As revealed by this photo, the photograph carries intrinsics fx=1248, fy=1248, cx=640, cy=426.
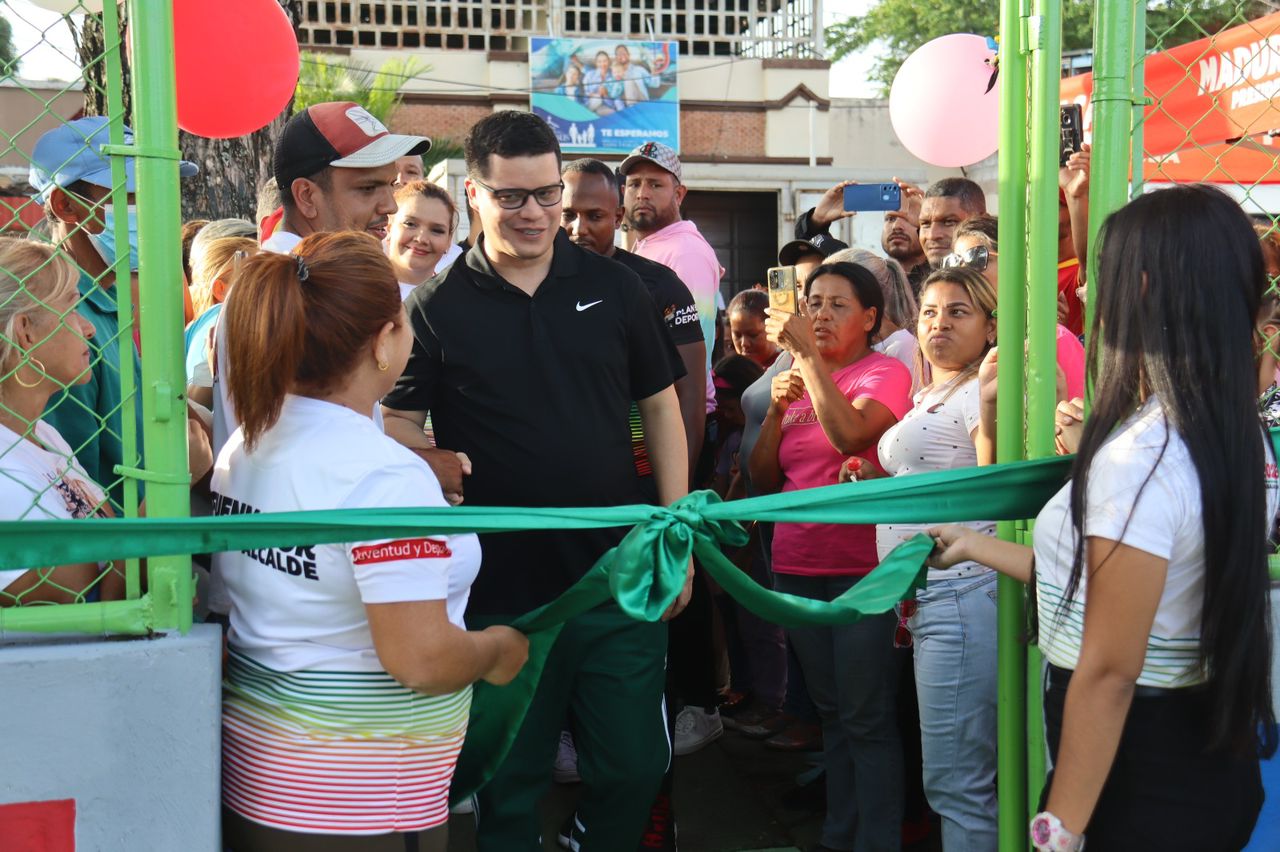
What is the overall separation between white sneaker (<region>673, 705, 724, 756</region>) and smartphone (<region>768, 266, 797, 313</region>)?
186 centimetres

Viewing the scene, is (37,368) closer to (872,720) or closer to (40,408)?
(40,408)

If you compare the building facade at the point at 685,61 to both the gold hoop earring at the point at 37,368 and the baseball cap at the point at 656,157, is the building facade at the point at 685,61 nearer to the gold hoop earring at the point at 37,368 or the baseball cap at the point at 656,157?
the baseball cap at the point at 656,157

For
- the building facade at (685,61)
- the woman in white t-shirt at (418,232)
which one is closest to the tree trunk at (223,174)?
the woman in white t-shirt at (418,232)

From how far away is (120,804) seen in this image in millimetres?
2188

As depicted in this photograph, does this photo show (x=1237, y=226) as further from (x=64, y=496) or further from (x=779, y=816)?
(x=779, y=816)

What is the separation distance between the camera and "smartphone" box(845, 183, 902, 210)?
6.05 metres

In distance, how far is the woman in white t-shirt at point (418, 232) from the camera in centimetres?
447

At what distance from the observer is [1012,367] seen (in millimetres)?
2645

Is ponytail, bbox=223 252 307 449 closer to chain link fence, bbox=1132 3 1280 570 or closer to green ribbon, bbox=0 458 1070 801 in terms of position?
green ribbon, bbox=0 458 1070 801

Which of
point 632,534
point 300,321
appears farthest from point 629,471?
point 300,321

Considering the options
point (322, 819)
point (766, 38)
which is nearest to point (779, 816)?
point (322, 819)

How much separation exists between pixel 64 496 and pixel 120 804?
1.89 feet

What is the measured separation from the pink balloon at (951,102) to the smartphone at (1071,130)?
7.34 ft

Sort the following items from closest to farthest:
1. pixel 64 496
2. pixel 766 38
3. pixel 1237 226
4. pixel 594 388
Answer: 1. pixel 1237 226
2. pixel 64 496
3. pixel 594 388
4. pixel 766 38
